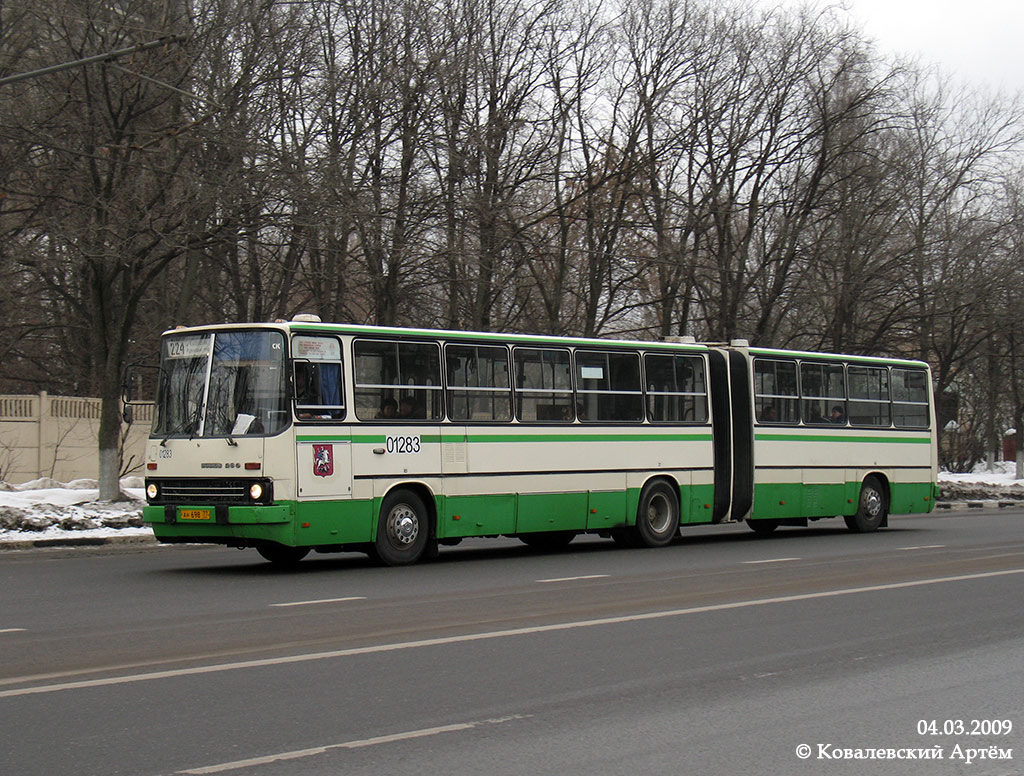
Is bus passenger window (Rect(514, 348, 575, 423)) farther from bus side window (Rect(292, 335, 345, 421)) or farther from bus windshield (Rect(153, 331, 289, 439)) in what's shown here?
bus windshield (Rect(153, 331, 289, 439))

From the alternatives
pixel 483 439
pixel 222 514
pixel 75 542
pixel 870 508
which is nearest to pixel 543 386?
pixel 483 439

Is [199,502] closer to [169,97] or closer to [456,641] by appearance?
[456,641]

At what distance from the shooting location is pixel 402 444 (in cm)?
1642

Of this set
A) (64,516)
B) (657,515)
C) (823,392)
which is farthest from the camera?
(823,392)

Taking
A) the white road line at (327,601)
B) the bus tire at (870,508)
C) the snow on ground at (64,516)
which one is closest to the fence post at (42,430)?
the snow on ground at (64,516)

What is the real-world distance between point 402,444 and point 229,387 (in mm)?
2288

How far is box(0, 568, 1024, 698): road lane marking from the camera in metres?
7.97

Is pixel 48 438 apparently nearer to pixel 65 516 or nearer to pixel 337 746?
pixel 65 516

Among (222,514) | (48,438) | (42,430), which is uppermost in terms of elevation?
(42,430)

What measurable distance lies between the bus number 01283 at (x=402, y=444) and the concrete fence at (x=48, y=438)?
15.2 meters

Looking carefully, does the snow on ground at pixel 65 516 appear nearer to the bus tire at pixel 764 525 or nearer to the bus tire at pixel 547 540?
the bus tire at pixel 547 540

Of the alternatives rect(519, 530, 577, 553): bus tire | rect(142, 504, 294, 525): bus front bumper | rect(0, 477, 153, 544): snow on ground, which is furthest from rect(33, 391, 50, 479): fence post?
rect(142, 504, 294, 525): bus front bumper

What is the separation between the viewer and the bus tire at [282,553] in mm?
16609

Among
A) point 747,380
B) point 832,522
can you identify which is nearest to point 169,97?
point 747,380
